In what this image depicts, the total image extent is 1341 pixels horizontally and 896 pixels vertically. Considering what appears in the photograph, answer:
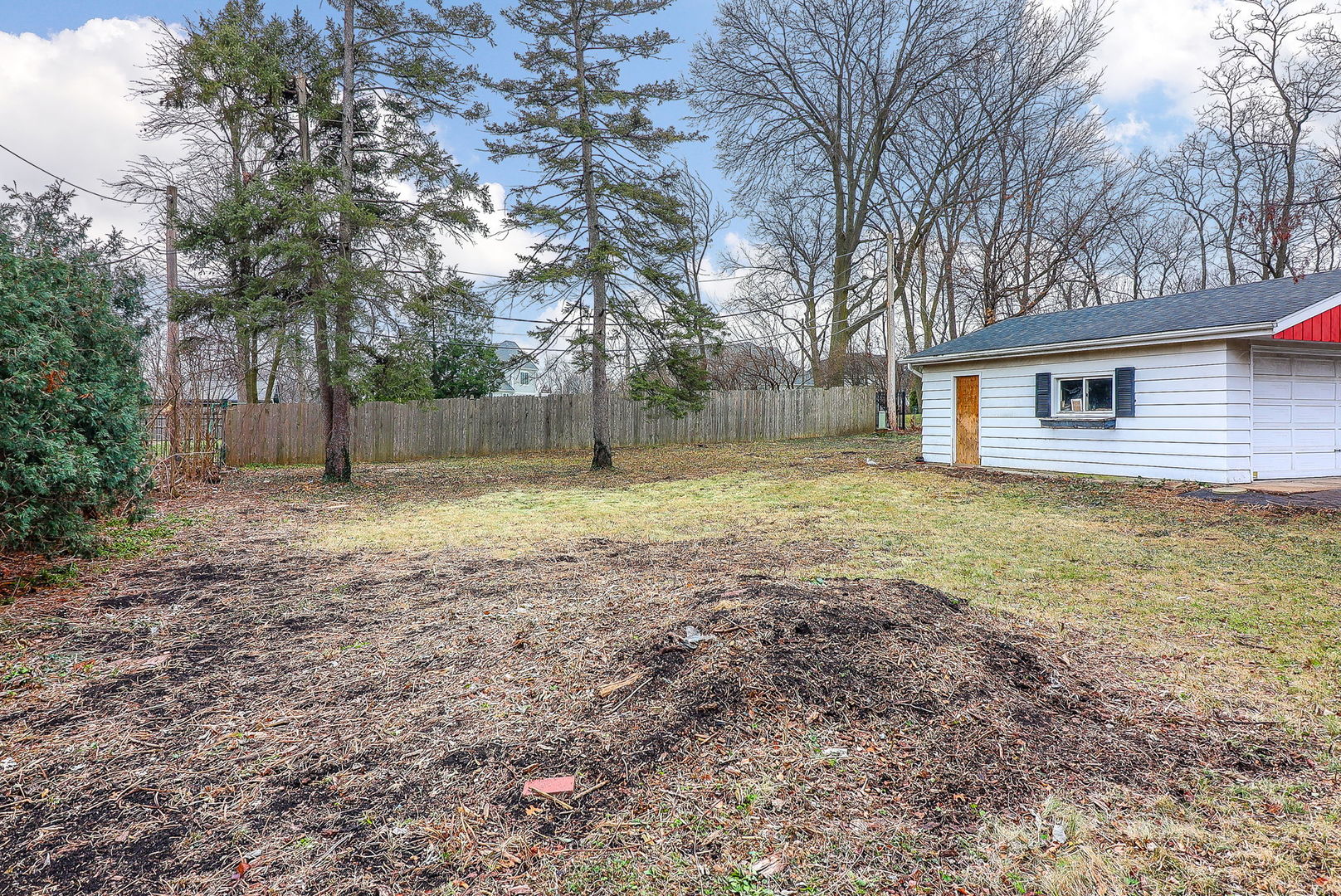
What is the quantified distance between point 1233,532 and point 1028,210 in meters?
16.1

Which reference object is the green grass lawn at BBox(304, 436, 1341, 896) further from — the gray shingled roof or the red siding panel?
the red siding panel

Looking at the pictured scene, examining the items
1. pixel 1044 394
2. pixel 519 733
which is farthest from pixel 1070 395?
pixel 519 733

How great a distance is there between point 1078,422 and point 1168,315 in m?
1.95

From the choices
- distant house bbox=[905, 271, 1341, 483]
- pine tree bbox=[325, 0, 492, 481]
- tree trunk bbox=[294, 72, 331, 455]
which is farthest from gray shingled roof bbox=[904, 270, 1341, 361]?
tree trunk bbox=[294, 72, 331, 455]

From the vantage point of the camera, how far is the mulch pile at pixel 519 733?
6.26ft

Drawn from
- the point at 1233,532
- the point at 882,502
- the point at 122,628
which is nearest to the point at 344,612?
the point at 122,628

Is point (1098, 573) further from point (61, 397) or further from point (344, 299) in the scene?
point (344, 299)

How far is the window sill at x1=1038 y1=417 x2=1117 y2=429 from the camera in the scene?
993 centimetres

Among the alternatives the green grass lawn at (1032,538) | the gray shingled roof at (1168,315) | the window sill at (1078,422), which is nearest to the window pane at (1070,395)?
the window sill at (1078,422)

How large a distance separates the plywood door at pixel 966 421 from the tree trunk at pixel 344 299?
427 inches

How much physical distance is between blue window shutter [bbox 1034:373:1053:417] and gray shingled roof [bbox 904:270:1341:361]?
614 mm

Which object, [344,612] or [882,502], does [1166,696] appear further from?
[882,502]

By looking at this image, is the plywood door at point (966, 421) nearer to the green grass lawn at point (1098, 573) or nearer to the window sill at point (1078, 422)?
the window sill at point (1078, 422)

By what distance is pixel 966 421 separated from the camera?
12516mm
